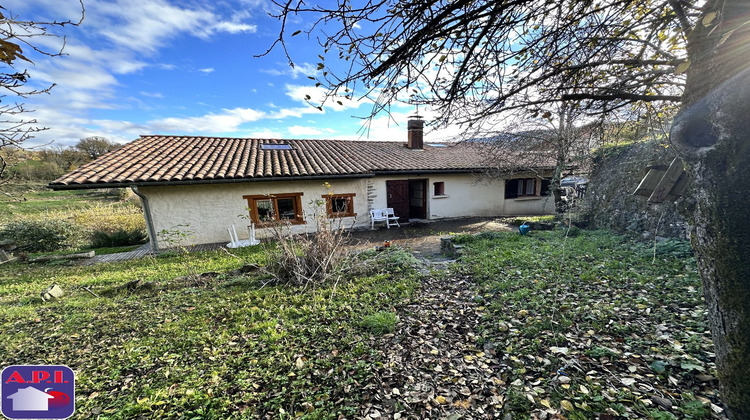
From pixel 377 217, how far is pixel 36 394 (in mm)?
8855

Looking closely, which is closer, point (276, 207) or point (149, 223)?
point (149, 223)

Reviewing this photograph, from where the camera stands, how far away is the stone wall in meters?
5.18

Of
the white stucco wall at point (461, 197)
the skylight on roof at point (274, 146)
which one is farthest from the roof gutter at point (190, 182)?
the skylight on roof at point (274, 146)

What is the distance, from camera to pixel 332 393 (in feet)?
7.41

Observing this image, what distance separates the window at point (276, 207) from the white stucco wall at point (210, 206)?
0.15 metres

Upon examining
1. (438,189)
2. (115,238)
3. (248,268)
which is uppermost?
(438,189)

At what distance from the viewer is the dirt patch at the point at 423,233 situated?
747 cm

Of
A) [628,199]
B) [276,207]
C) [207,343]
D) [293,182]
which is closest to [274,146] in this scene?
[293,182]

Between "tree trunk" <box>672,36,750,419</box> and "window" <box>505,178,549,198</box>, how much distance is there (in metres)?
12.6

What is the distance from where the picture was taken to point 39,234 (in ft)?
28.6

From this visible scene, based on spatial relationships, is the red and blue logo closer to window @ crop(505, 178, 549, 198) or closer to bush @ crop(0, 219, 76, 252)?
bush @ crop(0, 219, 76, 252)

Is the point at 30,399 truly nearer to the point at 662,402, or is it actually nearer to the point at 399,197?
the point at 662,402

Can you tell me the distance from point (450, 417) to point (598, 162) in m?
9.46

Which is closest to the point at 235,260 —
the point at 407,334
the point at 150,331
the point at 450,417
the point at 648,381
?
the point at 150,331
